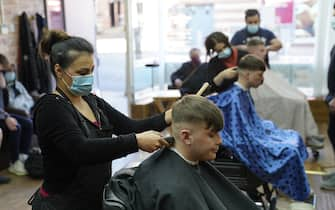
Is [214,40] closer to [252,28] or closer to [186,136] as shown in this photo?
[252,28]

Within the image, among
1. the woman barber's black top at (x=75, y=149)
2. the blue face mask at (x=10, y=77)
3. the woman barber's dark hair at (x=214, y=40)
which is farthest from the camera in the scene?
the blue face mask at (x=10, y=77)

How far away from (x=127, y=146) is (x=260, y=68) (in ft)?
4.62

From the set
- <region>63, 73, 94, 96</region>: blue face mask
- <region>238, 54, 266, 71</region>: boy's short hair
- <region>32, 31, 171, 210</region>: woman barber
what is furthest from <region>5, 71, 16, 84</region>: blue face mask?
<region>63, 73, 94, 96</region>: blue face mask

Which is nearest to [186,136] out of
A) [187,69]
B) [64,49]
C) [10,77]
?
[64,49]

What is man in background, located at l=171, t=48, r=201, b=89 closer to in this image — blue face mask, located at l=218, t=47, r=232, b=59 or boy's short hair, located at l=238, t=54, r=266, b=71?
blue face mask, located at l=218, t=47, r=232, b=59

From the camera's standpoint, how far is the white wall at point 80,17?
4.97 metres

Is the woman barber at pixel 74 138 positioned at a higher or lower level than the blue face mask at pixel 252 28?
lower

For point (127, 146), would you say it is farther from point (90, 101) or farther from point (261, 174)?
point (261, 174)

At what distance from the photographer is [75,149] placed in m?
1.21

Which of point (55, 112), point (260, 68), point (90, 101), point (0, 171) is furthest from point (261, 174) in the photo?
point (0, 171)

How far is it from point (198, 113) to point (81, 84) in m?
0.39

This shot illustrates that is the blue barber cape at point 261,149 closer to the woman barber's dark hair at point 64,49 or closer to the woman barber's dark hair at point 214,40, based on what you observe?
the woman barber's dark hair at point 214,40

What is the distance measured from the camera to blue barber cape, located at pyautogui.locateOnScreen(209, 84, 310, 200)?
2.39 metres

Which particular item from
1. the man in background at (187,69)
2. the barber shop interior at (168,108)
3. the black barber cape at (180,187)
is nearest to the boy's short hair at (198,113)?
the barber shop interior at (168,108)
